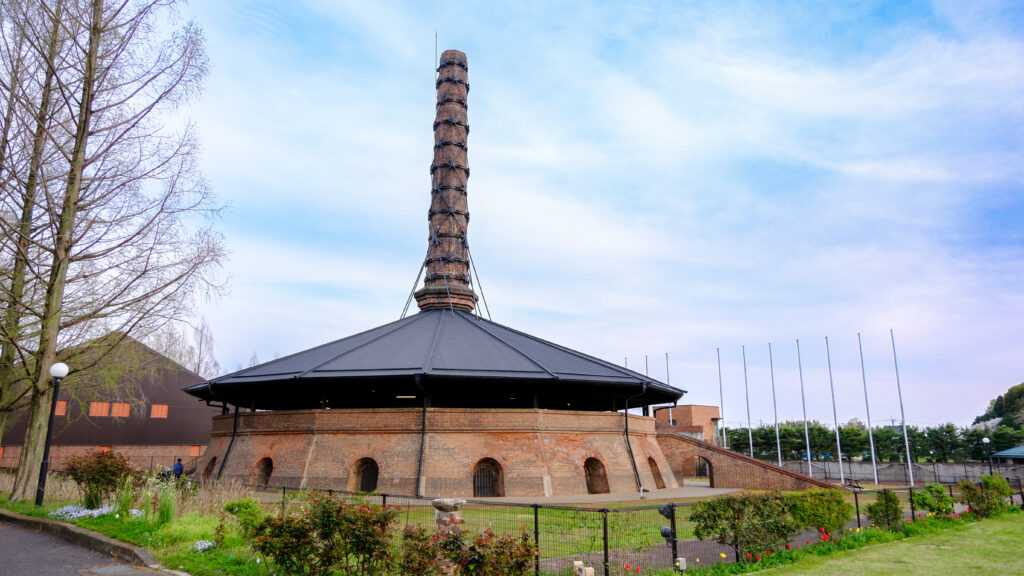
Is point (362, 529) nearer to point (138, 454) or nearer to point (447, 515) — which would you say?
point (447, 515)

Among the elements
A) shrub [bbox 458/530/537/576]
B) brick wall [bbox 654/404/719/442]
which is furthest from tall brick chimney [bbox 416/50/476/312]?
brick wall [bbox 654/404/719/442]

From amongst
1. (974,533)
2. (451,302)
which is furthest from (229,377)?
(974,533)

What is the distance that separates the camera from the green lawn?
9039 mm

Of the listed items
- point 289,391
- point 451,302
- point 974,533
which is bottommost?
point 974,533

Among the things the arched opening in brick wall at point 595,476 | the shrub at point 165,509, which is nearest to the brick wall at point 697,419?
the arched opening in brick wall at point 595,476

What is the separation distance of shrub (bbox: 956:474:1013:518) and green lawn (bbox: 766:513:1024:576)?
281 centimetres

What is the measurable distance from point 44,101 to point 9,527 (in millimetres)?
9680

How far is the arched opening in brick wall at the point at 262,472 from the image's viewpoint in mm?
19594

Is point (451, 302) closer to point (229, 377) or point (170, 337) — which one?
point (229, 377)

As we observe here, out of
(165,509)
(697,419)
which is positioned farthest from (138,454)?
(697,419)

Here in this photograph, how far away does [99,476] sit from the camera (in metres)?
12.0

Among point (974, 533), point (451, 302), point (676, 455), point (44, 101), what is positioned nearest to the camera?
point (974, 533)

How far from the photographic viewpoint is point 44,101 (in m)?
14.5

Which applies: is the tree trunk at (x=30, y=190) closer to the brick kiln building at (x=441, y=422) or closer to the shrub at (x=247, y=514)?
the brick kiln building at (x=441, y=422)
